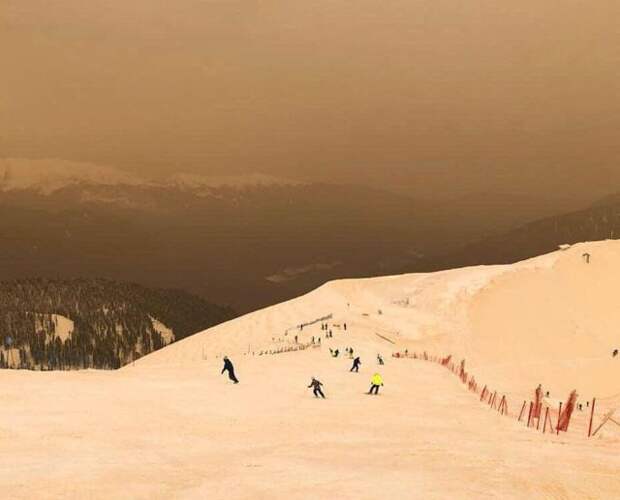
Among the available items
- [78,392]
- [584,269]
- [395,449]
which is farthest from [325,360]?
[584,269]

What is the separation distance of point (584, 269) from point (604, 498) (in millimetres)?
78533

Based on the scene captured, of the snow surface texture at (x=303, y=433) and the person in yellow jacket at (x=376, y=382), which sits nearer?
the snow surface texture at (x=303, y=433)

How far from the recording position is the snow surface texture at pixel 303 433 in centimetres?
1395

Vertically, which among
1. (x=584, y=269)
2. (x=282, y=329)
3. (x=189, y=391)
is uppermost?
(x=584, y=269)

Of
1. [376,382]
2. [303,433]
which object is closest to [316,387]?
[376,382]

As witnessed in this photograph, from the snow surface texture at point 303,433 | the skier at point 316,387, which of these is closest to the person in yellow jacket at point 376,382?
the snow surface texture at point 303,433

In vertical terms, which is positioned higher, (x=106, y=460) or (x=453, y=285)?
(x=453, y=285)

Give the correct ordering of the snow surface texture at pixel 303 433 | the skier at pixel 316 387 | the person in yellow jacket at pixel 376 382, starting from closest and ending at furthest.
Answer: the snow surface texture at pixel 303 433, the skier at pixel 316 387, the person in yellow jacket at pixel 376 382

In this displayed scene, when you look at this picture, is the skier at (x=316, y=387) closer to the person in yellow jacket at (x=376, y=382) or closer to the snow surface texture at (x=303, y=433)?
the snow surface texture at (x=303, y=433)

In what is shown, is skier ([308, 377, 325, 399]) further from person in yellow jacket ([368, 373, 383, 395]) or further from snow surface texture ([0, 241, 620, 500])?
person in yellow jacket ([368, 373, 383, 395])

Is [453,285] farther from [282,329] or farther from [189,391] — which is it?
[189,391]

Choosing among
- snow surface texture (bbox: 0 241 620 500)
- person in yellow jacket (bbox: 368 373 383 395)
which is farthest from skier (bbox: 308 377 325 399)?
person in yellow jacket (bbox: 368 373 383 395)

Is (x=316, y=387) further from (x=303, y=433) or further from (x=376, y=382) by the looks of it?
(x=303, y=433)

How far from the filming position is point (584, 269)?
85.5 meters
